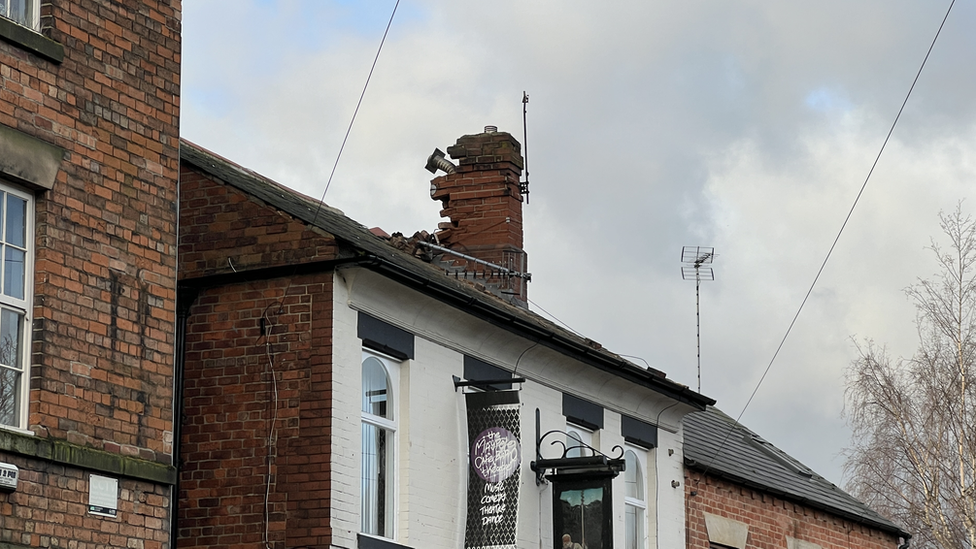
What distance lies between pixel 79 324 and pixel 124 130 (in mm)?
1622

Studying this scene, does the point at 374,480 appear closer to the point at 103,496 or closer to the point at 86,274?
the point at 103,496

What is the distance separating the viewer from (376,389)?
14.6 m

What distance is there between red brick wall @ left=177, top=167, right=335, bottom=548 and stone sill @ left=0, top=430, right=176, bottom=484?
2516mm

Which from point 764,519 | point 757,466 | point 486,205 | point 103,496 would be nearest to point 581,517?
point 764,519

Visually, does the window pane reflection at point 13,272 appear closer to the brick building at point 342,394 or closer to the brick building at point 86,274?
the brick building at point 86,274

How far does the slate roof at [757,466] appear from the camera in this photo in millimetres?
21359

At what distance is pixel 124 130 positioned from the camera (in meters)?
11.3

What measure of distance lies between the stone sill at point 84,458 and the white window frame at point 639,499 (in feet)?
30.0

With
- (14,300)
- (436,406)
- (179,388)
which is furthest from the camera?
(436,406)

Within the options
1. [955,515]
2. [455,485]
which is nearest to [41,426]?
[455,485]

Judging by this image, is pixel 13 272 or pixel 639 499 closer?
pixel 13 272

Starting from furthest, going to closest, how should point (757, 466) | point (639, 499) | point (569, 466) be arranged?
point (757, 466) → point (639, 499) → point (569, 466)

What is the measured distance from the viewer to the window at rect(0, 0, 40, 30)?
34.8 ft

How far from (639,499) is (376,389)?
5961 millimetres
